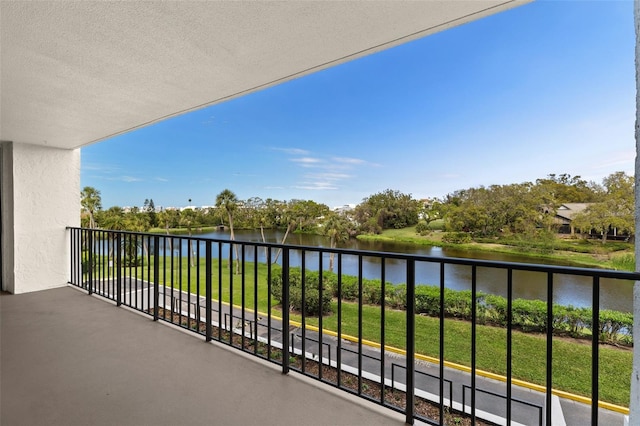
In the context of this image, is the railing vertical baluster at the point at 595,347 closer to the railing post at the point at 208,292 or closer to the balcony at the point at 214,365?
the balcony at the point at 214,365

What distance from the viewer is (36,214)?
3801 millimetres

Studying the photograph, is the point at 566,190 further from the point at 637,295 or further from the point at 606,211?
the point at 637,295

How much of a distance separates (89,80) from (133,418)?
2.19 meters

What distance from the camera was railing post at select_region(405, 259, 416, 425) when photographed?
4.65 ft

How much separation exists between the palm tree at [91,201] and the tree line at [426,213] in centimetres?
6

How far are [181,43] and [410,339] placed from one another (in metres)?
2.00

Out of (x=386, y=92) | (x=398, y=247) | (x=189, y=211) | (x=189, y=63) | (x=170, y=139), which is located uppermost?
(x=386, y=92)

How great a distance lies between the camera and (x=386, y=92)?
2225 centimetres

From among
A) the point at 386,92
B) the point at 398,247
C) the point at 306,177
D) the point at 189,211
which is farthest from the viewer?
the point at 306,177

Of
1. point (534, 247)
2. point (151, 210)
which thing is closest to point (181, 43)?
point (534, 247)

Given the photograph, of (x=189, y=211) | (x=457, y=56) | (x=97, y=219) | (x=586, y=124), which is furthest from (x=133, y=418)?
(x=457, y=56)

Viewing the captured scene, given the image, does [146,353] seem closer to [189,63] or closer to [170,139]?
[189,63]

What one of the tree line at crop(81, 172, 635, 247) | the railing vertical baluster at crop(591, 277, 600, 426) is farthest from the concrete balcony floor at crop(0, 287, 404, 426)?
the tree line at crop(81, 172, 635, 247)

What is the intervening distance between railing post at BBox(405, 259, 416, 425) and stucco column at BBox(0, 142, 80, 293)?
15.2 feet
